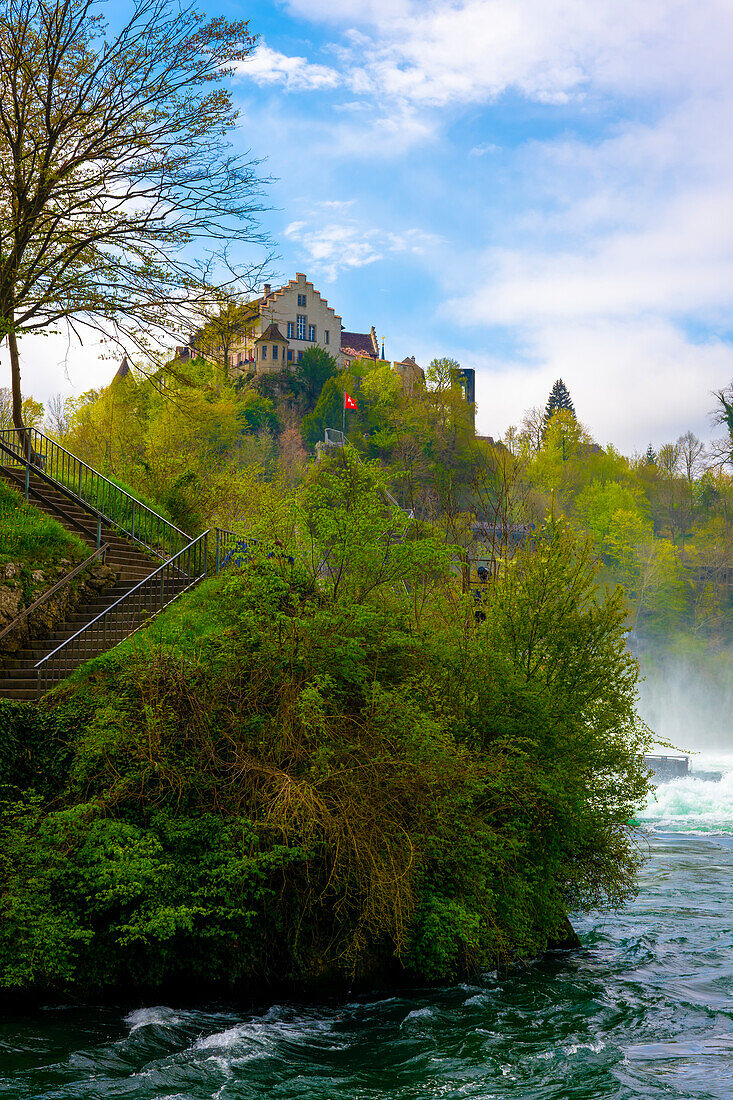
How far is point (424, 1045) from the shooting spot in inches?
395

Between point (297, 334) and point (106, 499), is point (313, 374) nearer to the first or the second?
point (297, 334)

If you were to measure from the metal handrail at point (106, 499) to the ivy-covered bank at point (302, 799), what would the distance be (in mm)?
8387

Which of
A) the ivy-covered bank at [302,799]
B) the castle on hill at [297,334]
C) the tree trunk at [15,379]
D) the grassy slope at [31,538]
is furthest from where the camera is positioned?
the castle on hill at [297,334]

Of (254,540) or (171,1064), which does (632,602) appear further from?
(171,1064)

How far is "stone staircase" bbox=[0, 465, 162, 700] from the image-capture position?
15.0 m

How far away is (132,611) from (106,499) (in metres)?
6.00

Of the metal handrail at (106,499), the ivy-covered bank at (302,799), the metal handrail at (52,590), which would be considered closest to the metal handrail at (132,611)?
the metal handrail at (52,590)

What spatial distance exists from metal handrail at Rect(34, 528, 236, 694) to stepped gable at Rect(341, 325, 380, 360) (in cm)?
8994

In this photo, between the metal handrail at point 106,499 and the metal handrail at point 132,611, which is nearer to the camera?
the metal handrail at point 132,611

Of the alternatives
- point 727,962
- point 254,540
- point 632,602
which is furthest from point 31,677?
point 632,602

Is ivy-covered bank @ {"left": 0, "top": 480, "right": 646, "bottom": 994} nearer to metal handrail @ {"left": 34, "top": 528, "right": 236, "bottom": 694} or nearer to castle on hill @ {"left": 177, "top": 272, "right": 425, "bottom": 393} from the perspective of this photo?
metal handrail @ {"left": 34, "top": 528, "right": 236, "bottom": 694}

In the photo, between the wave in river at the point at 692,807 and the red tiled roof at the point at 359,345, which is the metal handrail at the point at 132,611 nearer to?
the wave in river at the point at 692,807

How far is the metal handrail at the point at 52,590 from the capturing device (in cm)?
1552

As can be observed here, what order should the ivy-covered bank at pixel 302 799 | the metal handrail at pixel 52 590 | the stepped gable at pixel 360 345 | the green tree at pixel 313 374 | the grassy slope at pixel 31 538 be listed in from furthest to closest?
the stepped gable at pixel 360 345 < the green tree at pixel 313 374 < the grassy slope at pixel 31 538 < the metal handrail at pixel 52 590 < the ivy-covered bank at pixel 302 799
